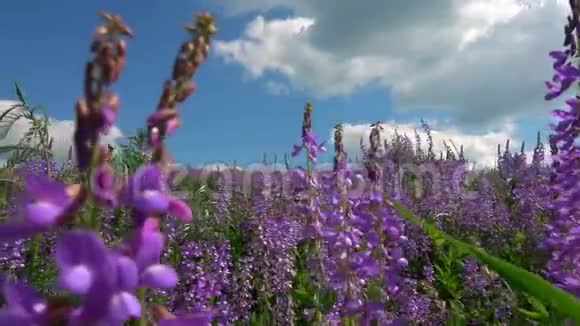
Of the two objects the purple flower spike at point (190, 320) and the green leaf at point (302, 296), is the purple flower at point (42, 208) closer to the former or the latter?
the purple flower spike at point (190, 320)

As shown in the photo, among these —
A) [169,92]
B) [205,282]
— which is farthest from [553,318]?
[205,282]

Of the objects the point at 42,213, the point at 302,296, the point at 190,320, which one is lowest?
the point at 302,296

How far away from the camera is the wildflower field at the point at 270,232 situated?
0.81 meters

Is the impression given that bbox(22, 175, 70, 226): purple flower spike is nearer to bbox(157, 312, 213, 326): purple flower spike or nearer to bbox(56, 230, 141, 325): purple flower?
bbox(56, 230, 141, 325): purple flower

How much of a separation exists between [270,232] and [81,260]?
4.26 m

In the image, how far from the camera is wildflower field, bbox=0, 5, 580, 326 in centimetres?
81

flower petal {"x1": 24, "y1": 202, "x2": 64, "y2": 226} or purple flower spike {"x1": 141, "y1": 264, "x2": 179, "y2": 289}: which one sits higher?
flower petal {"x1": 24, "y1": 202, "x2": 64, "y2": 226}

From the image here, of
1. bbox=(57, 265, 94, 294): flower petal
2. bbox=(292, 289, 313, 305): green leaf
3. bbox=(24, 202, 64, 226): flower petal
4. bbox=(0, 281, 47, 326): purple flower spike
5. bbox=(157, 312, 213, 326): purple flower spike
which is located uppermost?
bbox=(24, 202, 64, 226): flower petal

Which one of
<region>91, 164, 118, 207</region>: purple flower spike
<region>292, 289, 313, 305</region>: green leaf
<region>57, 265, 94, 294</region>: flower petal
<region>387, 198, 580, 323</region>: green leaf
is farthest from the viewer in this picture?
<region>292, 289, 313, 305</region>: green leaf

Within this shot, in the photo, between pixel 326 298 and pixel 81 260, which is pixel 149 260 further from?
pixel 326 298

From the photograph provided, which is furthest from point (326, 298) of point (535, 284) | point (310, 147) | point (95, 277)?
point (95, 277)

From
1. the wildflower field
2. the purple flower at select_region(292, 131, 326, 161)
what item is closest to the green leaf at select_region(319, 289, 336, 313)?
the wildflower field

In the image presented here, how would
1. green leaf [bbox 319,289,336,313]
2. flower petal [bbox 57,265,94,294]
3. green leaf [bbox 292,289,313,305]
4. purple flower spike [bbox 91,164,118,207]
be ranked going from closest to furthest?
flower petal [bbox 57,265,94,294] < purple flower spike [bbox 91,164,118,207] < green leaf [bbox 319,289,336,313] < green leaf [bbox 292,289,313,305]

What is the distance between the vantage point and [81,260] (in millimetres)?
766
